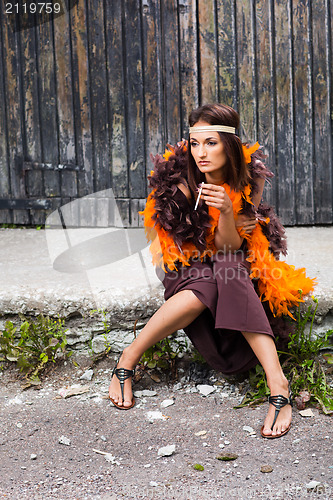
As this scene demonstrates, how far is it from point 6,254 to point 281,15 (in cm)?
244

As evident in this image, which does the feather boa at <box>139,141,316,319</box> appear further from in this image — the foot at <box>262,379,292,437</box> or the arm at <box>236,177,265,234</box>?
the foot at <box>262,379,292,437</box>

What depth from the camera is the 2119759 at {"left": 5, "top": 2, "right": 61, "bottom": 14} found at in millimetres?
4199

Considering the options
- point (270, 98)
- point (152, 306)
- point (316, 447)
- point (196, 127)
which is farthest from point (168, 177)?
point (270, 98)

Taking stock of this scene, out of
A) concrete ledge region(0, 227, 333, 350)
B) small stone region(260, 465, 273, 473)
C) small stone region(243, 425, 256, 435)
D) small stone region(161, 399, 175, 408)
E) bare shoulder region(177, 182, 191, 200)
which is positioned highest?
bare shoulder region(177, 182, 191, 200)

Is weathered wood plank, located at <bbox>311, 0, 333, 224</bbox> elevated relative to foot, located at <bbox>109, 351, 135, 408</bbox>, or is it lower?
elevated

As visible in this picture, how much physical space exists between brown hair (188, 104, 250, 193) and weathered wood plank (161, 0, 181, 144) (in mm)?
1768

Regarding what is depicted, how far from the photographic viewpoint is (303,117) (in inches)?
166

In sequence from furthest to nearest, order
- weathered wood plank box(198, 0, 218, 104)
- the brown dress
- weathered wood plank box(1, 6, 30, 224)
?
weathered wood plank box(1, 6, 30, 224)
weathered wood plank box(198, 0, 218, 104)
the brown dress

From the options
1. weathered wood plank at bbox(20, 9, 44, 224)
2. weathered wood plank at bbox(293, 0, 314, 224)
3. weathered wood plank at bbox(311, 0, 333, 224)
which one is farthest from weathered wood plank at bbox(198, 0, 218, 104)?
weathered wood plank at bbox(20, 9, 44, 224)

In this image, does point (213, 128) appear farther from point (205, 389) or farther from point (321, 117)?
point (321, 117)

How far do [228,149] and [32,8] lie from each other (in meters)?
2.52

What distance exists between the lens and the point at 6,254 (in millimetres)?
3750

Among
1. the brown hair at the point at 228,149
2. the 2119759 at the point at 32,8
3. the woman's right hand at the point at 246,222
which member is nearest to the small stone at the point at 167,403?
the woman's right hand at the point at 246,222

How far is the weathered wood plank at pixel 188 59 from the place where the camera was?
13.4 ft
